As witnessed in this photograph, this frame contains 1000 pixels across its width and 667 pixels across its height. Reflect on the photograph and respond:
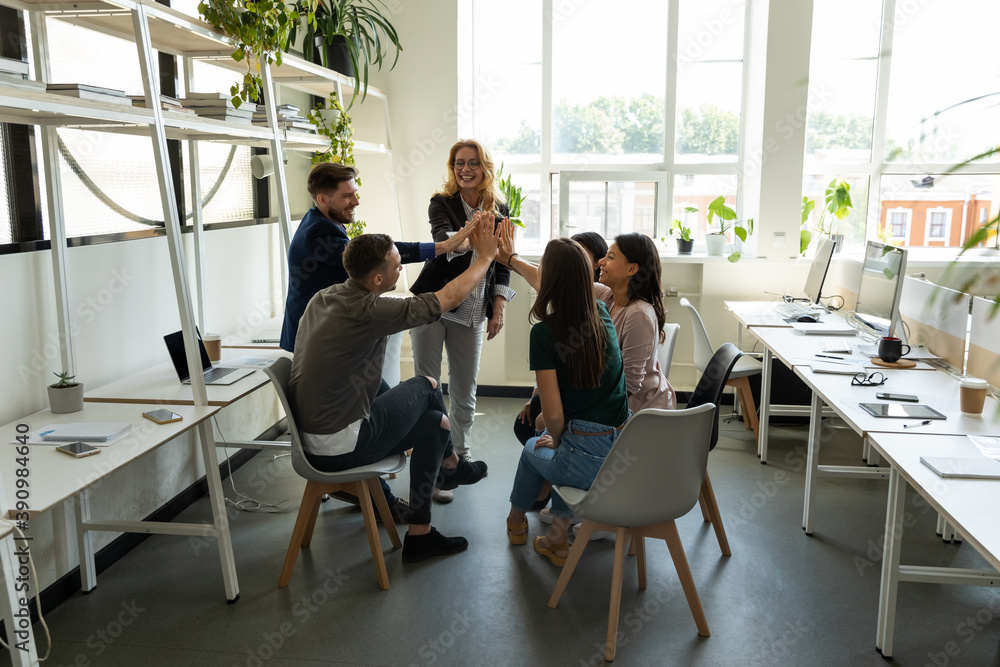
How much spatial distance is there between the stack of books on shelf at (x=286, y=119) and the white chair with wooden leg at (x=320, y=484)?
1.29 m

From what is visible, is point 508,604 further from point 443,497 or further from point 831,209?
point 831,209

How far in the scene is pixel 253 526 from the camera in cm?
321

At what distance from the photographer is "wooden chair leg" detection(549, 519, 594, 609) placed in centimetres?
244

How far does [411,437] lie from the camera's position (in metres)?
2.86

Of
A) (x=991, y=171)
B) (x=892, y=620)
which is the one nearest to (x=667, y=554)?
(x=892, y=620)

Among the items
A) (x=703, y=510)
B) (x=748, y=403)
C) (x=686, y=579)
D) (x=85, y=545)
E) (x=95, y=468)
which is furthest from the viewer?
(x=748, y=403)

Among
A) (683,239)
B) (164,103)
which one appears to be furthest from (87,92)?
(683,239)

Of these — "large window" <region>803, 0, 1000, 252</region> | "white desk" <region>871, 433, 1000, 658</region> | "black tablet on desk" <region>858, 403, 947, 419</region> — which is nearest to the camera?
"white desk" <region>871, 433, 1000, 658</region>

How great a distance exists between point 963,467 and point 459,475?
2055 mm

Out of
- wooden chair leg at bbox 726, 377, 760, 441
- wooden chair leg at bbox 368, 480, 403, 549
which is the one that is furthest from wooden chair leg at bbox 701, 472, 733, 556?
wooden chair leg at bbox 726, 377, 760, 441

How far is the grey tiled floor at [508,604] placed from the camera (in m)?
2.32

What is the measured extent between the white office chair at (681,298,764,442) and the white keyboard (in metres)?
0.32

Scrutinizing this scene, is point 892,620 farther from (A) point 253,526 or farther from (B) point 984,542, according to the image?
(A) point 253,526

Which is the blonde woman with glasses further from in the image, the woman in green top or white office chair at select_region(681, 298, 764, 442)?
white office chair at select_region(681, 298, 764, 442)
